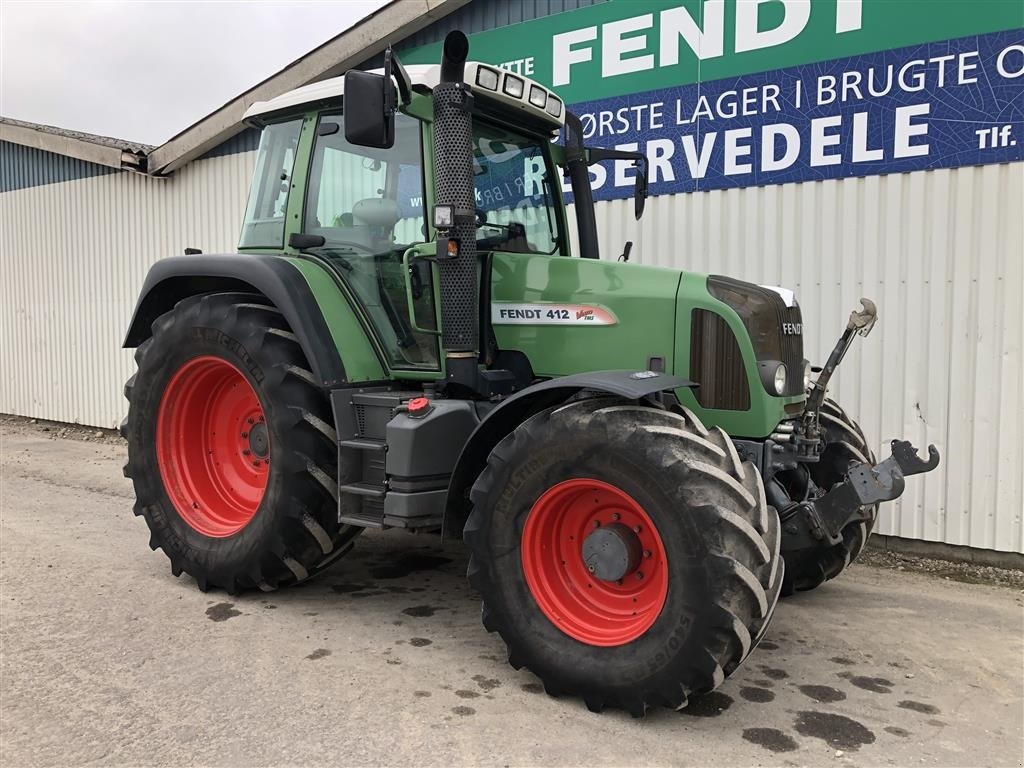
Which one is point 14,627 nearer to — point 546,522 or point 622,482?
point 546,522

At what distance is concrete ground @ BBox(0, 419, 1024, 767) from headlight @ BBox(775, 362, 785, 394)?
1255 mm

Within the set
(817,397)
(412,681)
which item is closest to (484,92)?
(817,397)

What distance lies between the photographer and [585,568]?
3.49 m

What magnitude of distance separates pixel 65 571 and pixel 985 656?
199 inches

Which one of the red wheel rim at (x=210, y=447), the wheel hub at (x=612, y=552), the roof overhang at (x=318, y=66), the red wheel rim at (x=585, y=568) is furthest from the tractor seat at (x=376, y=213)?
the roof overhang at (x=318, y=66)

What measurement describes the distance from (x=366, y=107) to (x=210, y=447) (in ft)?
7.93

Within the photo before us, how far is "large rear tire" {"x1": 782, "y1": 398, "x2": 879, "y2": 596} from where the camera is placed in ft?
14.1

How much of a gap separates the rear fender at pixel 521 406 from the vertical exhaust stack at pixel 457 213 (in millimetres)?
413

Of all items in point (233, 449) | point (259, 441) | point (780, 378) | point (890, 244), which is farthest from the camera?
point (890, 244)

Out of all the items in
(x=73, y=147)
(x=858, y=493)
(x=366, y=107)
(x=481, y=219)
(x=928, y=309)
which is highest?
(x=73, y=147)

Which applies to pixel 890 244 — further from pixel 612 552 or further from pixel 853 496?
pixel 612 552

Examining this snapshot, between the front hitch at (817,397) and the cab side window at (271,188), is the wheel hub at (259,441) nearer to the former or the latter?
the cab side window at (271,188)

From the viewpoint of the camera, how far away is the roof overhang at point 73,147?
1000 centimetres

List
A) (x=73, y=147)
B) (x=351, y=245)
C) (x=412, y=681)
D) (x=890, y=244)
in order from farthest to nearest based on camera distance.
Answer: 1. (x=73, y=147)
2. (x=890, y=244)
3. (x=351, y=245)
4. (x=412, y=681)
